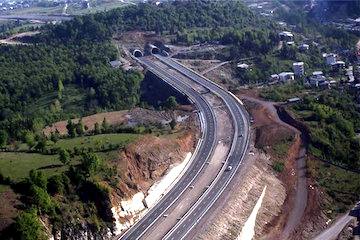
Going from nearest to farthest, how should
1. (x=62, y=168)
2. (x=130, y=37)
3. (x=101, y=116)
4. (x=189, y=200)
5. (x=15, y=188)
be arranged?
(x=15, y=188)
(x=62, y=168)
(x=189, y=200)
(x=101, y=116)
(x=130, y=37)

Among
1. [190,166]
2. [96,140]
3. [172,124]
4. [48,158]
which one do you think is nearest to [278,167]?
[190,166]

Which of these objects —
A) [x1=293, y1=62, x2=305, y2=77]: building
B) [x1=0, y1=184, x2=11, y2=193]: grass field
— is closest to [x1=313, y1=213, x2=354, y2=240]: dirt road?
[x1=0, y1=184, x2=11, y2=193]: grass field

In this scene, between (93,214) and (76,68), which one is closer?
(93,214)

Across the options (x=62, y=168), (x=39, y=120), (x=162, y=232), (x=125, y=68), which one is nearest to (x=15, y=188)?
(x=62, y=168)

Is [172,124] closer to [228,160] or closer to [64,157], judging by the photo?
[228,160]

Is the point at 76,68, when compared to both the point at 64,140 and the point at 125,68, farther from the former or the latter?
the point at 64,140

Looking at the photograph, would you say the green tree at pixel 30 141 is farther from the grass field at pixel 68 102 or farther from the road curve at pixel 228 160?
the grass field at pixel 68 102
